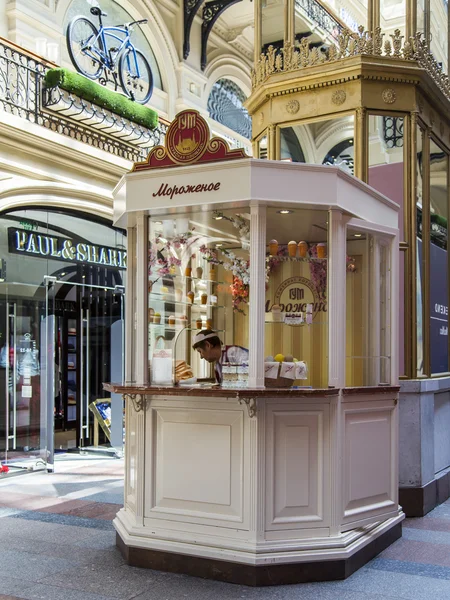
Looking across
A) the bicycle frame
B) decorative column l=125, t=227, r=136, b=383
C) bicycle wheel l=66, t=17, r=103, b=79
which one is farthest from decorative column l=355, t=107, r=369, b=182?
the bicycle frame

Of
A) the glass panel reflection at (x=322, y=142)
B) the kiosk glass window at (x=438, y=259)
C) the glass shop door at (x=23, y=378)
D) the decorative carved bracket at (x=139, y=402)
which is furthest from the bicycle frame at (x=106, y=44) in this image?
the decorative carved bracket at (x=139, y=402)

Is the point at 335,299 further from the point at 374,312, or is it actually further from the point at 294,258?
the point at 374,312

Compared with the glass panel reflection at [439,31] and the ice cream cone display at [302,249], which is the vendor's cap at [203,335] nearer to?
the ice cream cone display at [302,249]

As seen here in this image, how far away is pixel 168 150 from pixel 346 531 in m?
3.16

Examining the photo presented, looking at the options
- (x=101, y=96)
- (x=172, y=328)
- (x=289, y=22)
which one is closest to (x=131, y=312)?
(x=172, y=328)

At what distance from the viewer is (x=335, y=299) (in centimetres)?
564

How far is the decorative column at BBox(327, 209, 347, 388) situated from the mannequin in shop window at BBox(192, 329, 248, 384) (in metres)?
0.66

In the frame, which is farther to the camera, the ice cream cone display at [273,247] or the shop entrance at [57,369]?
the shop entrance at [57,369]

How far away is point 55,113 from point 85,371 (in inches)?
155

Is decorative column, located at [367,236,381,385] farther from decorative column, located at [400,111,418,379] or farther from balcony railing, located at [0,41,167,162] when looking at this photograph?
balcony railing, located at [0,41,167,162]

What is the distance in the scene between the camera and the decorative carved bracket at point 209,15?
14.4 metres

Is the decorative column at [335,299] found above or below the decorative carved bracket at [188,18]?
below

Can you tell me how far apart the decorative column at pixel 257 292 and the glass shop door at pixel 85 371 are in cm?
627

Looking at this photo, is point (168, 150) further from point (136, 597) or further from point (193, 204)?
point (136, 597)
